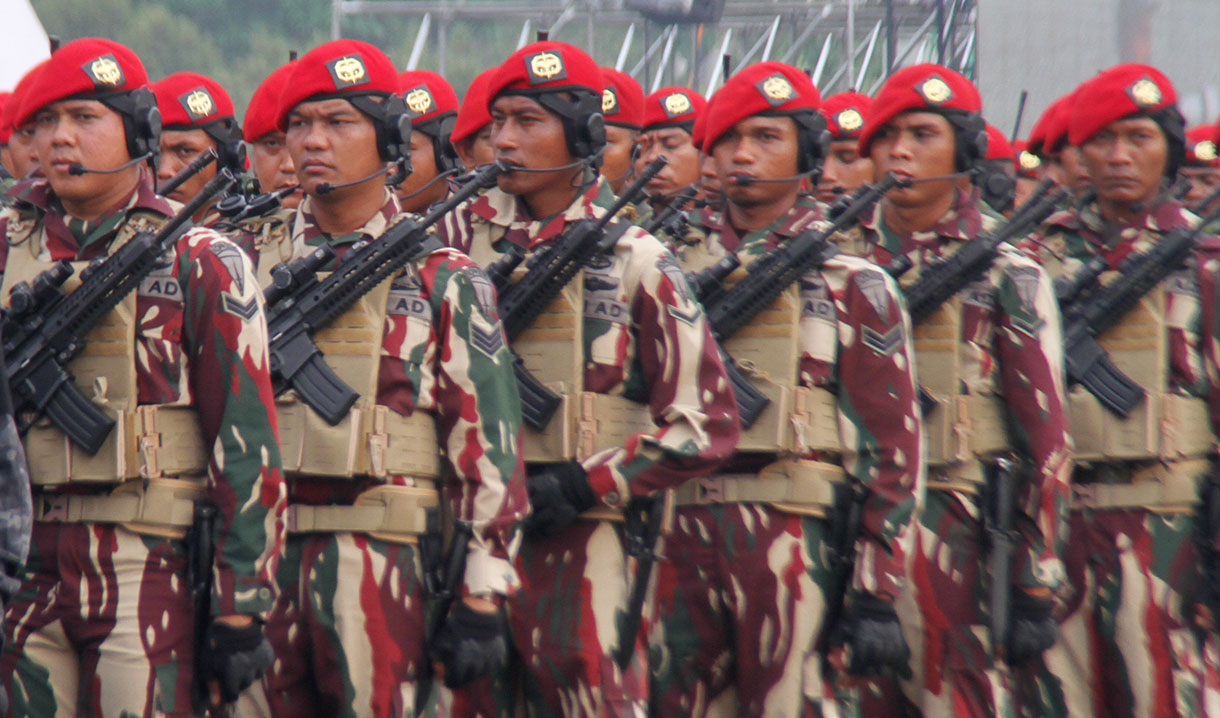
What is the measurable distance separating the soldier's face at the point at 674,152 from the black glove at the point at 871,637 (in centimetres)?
361

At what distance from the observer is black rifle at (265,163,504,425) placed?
205 inches

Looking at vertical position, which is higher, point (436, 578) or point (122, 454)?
point (122, 454)

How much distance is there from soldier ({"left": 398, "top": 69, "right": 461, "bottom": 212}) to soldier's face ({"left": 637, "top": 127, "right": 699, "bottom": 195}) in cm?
120

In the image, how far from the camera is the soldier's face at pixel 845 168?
937cm

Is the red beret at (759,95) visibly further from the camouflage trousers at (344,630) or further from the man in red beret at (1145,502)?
the camouflage trousers at (344,630)

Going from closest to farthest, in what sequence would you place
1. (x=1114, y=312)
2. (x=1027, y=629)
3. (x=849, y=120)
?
1. (x=1027, y=629)
2. (x=1114, y=312)
3. (x=849, y=120)

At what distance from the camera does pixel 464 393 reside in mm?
5250

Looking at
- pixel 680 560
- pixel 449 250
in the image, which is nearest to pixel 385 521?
pixel 449 250

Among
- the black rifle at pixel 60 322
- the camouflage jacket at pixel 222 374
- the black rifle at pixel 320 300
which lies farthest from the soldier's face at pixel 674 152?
the black rifle at pixel 60 322

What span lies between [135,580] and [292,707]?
0.67 m

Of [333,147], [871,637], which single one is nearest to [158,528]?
[333,147]

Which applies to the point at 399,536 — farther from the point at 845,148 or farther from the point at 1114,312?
the point at 845,148

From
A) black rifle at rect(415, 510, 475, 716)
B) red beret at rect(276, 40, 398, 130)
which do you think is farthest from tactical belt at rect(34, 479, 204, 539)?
red beret at rect(276, 40, 398, 130)

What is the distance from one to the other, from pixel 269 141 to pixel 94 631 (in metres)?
3.40
